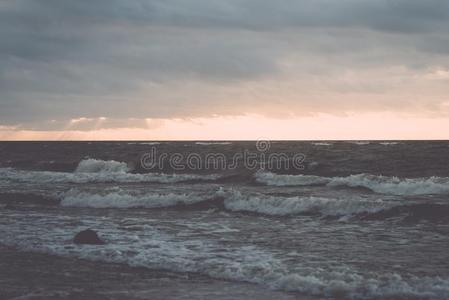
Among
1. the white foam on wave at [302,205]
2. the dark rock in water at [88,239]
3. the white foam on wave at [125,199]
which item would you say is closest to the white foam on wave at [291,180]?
the white foam on wave at [125,199]

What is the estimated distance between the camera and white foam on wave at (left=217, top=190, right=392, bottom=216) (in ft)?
66.9

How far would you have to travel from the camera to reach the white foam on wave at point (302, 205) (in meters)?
20.4

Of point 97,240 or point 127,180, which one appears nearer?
point 97,240

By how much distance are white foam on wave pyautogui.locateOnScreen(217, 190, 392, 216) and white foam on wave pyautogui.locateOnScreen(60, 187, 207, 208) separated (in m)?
2.10

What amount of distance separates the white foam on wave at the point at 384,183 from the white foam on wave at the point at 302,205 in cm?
596

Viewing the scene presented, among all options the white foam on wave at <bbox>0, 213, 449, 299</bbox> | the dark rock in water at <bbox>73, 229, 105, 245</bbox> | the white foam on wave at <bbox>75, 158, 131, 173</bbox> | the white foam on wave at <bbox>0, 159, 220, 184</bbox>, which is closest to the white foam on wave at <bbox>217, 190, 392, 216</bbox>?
the white foam on wave at <bbox>0, 213, 449, 299</bbox>

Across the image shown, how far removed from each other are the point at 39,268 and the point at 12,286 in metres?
1.61

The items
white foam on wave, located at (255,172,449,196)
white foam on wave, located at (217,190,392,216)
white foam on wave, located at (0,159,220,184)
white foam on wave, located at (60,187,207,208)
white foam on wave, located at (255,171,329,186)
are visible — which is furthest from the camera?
white foam on wave, located at (0,159,220,184)

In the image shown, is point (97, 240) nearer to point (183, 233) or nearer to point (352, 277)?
point (183, 233)

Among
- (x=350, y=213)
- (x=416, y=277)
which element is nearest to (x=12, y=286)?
(x=416, y=277)

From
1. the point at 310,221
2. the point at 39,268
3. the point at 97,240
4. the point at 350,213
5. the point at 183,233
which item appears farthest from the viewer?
the point at 350,213

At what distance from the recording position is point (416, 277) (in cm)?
1024

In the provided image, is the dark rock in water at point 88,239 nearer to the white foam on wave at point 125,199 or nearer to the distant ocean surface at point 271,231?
the distant ocean surface at point 271,231

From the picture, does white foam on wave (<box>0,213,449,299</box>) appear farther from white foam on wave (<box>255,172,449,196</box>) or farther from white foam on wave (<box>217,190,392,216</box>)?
white foam on wave (<box>255,172,449,196</box>)
